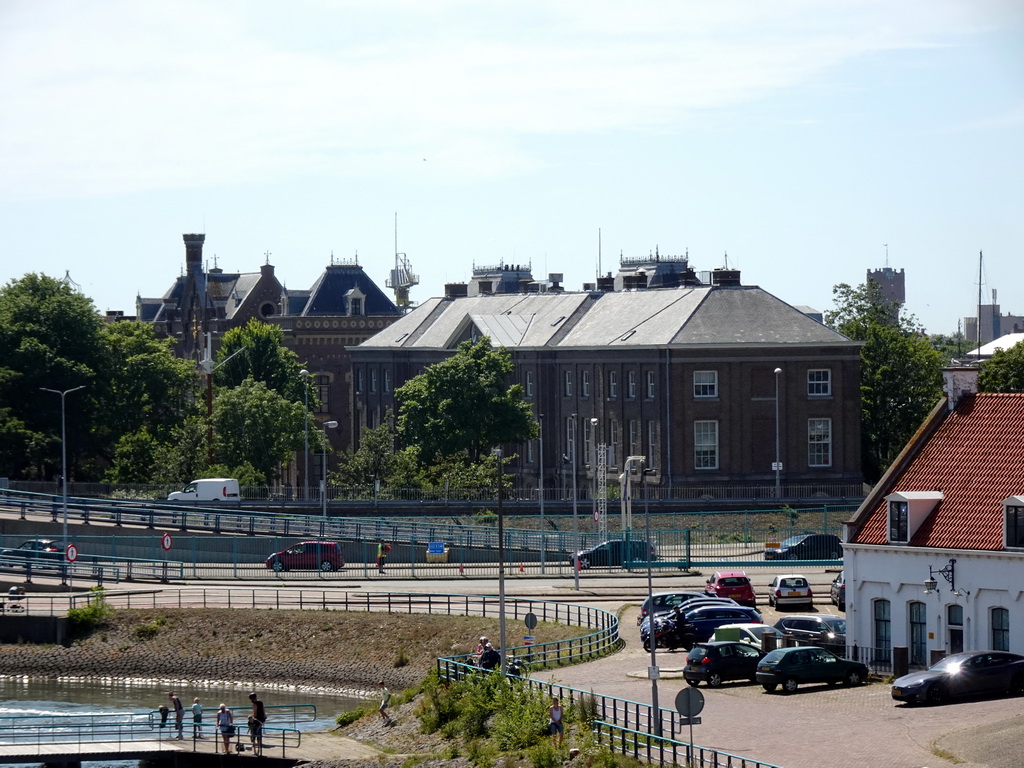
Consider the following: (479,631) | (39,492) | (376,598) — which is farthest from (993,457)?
(39,492)

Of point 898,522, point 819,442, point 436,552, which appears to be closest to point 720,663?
point 898,522

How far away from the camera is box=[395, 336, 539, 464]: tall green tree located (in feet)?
317

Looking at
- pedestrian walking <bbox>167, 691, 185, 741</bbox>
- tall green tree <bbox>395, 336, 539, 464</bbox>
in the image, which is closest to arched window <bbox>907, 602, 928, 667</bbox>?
pedestrian walking <bbox>167, 691, 185, 741</bbox>

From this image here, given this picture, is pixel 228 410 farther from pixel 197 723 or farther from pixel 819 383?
pixel 197 723

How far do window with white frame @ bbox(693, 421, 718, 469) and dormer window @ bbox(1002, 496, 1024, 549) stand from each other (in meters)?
50.1

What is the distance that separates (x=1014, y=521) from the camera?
44656 millimetres

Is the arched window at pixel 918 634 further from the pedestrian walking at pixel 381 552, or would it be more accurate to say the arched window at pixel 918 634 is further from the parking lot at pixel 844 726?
the pedestrian walking at pixel 381 552

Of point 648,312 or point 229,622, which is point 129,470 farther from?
point 229,622

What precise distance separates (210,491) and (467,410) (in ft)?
49.9

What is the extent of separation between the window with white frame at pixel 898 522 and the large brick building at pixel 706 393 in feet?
131

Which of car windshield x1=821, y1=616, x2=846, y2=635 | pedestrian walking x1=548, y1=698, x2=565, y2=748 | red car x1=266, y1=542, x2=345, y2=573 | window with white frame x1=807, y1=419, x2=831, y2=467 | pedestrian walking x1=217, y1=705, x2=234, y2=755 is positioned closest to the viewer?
pedestrian walking x1=548, y1=698, x2=565, y2=748

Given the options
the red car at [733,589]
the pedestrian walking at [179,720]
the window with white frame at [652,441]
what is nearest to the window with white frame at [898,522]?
the red car at [733,589]

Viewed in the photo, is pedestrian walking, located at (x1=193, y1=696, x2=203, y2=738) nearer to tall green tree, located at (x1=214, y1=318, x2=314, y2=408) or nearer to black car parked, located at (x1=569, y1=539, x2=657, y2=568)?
black car parked, located at (x1=569, y1=539, x2=657, y2=568)

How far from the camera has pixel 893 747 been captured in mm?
36406
